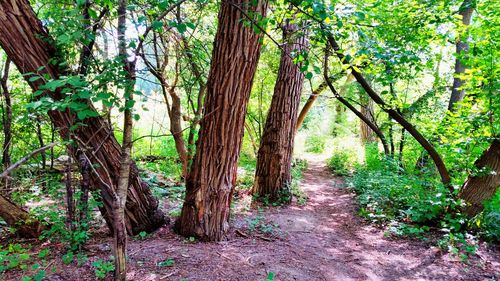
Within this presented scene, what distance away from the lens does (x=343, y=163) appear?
10.5m

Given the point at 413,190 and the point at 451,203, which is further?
the point at 413,190

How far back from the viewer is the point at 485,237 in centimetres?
413

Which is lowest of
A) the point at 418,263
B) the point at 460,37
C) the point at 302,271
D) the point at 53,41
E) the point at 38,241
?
the point at 418,263

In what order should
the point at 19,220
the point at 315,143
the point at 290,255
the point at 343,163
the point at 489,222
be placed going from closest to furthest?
the point at 19,220 → the point at 290,255 → the point at 489,222 → the point at 343,163 → the point at 315,143

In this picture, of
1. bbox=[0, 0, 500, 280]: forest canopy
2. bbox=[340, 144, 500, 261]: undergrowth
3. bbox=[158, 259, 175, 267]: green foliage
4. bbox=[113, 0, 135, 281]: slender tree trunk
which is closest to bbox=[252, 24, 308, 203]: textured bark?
bbox=[0, 0, 500, 280]: forest canopy

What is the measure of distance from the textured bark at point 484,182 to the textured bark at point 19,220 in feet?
18.8

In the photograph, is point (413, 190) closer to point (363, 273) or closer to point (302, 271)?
point (363, 273)

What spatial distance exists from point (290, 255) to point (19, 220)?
9.76ft

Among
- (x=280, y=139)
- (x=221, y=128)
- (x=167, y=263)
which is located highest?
(x=221, y=128)

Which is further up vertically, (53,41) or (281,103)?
(53,41)

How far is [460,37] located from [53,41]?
5.40 m

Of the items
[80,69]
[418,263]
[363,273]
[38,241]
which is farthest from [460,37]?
[38,241]

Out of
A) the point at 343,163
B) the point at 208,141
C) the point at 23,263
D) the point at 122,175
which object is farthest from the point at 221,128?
the point at 343,163

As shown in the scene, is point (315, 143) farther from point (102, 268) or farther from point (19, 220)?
point (102, 268)
